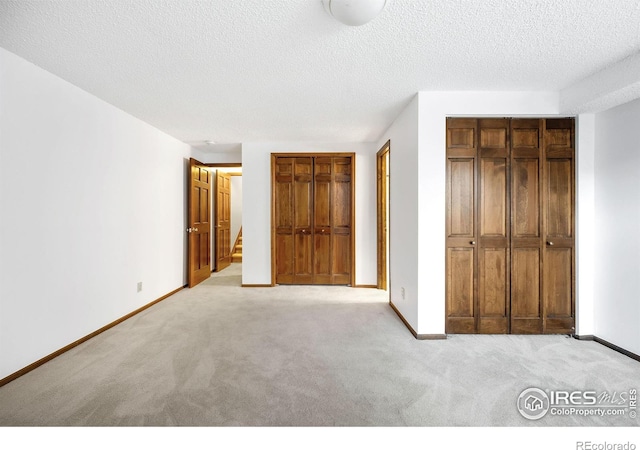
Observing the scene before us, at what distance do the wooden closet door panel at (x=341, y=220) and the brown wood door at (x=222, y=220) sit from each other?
3124 mm

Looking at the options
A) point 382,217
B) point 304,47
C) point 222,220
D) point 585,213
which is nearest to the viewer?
point 304,47

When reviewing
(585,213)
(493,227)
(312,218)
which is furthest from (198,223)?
(585,213)

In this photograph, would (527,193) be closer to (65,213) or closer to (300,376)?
(300,376)

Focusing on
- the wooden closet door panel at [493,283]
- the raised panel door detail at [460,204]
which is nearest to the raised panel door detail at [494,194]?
the raised panel door detail at [460,204]

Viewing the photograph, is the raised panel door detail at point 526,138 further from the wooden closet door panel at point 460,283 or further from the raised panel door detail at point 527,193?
the wooden closet door panel at point 460,283

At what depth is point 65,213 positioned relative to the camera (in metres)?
2.59

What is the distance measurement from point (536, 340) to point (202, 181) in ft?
17.3

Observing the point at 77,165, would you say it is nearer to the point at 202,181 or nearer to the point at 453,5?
the point at 202,181

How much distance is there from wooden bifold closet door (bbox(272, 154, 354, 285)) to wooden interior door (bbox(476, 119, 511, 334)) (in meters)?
2.31

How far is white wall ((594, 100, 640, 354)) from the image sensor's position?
8.31 ft

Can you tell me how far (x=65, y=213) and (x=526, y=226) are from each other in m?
4.42

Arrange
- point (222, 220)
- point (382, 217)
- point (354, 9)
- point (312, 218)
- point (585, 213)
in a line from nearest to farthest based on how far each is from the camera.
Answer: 1. point (354, 9)
2. point (585, 213)
3. point (382, 217)
4. point (312, 218)
5. point (222, 220)

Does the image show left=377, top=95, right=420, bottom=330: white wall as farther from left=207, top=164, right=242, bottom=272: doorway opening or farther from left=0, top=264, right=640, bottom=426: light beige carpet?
left=207, top=164, right=242, bottom=272: doorway opening

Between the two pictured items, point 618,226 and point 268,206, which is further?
point 268,206
